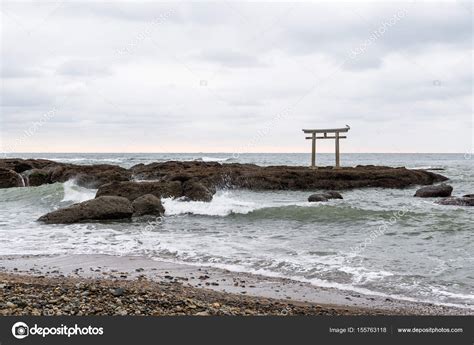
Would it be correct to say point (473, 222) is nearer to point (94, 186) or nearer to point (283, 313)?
point (283, 313)

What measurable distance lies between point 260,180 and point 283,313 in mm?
24353

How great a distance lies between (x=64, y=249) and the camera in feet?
38.3

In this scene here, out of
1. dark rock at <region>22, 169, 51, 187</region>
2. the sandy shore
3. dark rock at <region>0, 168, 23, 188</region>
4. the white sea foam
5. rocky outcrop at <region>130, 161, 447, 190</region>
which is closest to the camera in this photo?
the sandy shore

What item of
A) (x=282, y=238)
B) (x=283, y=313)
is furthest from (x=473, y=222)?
(x=283, y=313)

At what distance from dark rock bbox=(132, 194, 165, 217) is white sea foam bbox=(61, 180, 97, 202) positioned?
229 inches

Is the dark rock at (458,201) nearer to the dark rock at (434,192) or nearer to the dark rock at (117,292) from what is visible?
the dark rock at (434,192)

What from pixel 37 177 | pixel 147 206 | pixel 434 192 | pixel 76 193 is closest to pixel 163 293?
pixel 147 206

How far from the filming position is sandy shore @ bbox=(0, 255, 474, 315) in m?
6.12

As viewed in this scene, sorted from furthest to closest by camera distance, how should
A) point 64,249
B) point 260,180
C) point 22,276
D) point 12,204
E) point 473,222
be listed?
point 260,180 → point 12,204 → point 473,222 → point 64,249 → point 22,276

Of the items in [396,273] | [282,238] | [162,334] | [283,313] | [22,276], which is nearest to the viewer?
[162,334]

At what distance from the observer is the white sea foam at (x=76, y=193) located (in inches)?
909

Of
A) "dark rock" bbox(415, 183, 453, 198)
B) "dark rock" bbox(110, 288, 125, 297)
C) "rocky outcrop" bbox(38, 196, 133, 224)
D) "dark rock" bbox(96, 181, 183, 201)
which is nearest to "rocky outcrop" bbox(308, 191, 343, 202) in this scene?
"dark rock" bbox(415, 183, 453, 198)

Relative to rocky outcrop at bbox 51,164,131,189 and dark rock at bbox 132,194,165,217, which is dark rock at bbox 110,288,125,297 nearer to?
dark rock at bbox 132,194,165,217
